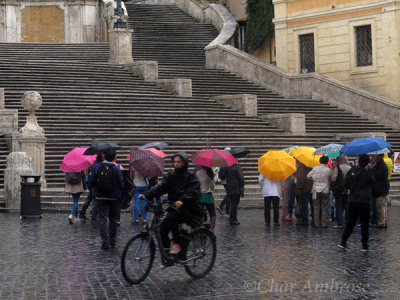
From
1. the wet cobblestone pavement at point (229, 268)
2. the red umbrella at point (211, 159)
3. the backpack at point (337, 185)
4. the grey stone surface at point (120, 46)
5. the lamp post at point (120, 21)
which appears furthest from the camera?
the lamp post at point (120, 21)

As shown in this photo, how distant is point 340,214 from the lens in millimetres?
18359

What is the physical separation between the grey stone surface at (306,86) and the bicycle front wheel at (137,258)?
22819 mm

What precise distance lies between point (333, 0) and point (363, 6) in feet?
4.86

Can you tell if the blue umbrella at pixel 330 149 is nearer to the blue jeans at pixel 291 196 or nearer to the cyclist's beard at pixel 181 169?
the blue jeans at pixel 291 196

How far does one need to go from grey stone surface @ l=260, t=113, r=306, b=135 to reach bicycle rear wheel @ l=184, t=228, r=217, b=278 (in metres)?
18.1

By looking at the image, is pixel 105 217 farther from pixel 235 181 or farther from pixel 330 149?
pixel 330 149

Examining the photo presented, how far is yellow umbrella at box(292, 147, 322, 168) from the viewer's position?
19.1 metres

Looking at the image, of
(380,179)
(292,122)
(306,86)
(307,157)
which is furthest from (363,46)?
(380,179)

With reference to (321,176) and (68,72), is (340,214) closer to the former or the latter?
(321,176)

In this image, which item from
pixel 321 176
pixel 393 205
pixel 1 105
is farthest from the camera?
pixel 1 105

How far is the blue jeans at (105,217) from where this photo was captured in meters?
14.3

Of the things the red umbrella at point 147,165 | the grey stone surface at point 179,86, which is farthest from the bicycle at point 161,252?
the grey stone surface at point 179,86

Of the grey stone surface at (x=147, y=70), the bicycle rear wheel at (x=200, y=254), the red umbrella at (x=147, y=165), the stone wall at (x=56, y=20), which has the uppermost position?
the stone wall at (x=56, y=20)

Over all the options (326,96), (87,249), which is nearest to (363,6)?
(326,96)
